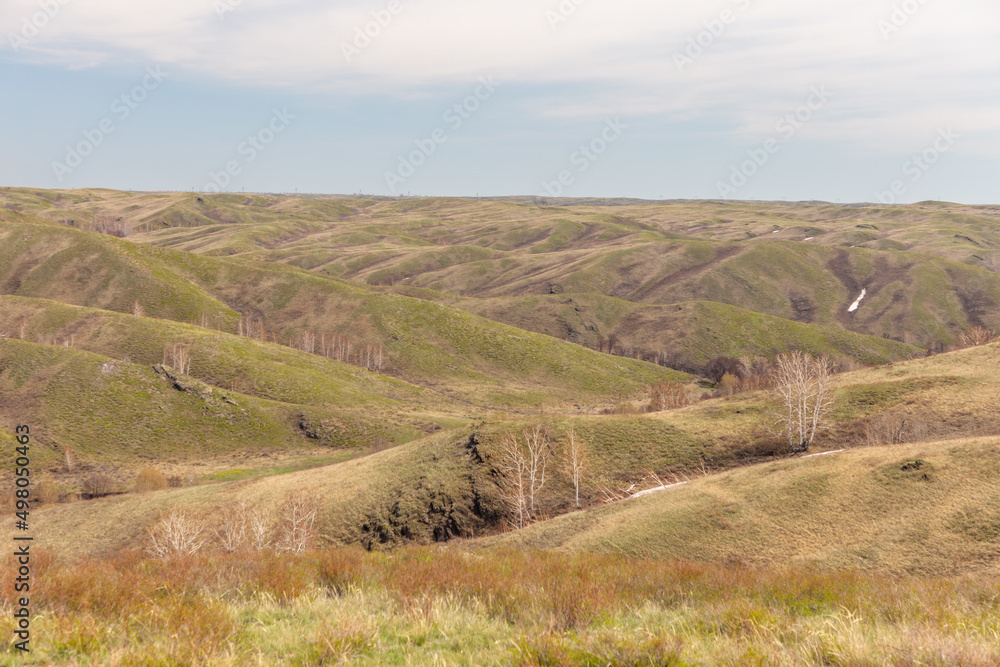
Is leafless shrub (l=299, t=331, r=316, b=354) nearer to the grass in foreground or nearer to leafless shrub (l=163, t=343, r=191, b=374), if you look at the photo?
leafless shrub (l=163, t=343, r=191, b=374)

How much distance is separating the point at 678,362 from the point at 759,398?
9984cm

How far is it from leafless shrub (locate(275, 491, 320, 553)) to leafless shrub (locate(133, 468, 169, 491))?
26.2 metres

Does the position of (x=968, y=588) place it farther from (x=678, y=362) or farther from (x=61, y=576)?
(x=678, y=362)

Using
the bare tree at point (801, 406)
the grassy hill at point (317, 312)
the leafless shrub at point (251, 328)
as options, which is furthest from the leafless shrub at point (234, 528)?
the leafless shrub at point (251, 328)

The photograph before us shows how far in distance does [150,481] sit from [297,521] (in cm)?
3581

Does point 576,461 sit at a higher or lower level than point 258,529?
higher

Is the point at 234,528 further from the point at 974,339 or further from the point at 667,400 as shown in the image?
the point at 974,339

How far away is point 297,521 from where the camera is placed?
41188mm

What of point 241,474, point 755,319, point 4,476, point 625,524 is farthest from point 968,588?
point 755,319

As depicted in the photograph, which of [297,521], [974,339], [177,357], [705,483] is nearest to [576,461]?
[705,483]

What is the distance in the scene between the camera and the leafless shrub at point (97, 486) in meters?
67.0

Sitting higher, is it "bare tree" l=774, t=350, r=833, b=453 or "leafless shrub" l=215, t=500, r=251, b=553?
"bare tree" l=774, t=350, r=833, b=453

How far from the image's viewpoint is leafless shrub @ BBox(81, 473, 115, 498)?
6698 cm

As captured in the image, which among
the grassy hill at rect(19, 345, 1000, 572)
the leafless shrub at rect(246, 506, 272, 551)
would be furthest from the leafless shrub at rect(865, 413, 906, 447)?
the leafless shrub at rect(246, 506, 272, 551)
